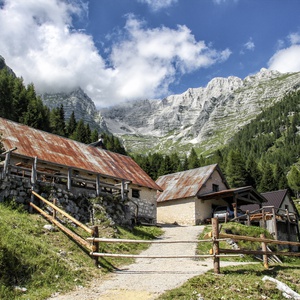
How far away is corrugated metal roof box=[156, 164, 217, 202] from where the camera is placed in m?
35.0

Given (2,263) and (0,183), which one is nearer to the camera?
(2,263)

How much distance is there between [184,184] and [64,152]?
15375 mm

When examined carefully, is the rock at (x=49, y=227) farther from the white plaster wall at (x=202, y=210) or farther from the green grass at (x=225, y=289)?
the white plaster wall at (x=202, y=210)

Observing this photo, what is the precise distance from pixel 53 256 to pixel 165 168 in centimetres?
6818

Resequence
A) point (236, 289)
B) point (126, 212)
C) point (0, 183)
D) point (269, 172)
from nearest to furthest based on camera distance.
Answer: point (236, 289), point (0, 183), point (126, 212), point (269, 172)

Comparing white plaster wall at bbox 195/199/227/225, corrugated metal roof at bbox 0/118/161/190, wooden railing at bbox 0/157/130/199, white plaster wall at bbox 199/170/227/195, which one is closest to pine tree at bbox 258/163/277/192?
white plaster wall at bbox 199/170/227/195

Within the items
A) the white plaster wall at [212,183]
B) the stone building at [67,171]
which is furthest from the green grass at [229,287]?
→ the white plaster wall at [212,183]

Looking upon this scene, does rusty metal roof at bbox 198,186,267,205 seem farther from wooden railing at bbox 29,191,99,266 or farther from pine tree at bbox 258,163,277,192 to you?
pine tree at bbox 258,163,277,192

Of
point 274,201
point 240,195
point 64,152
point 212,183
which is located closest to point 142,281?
point 64,152

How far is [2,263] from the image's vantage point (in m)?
9.75

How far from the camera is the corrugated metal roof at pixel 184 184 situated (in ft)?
115

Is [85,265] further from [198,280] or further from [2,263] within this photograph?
[198,280]

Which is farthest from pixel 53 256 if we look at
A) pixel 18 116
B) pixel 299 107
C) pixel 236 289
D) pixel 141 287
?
pixel 299 107

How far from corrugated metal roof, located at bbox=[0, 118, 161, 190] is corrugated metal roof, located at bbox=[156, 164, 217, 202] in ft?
15.4
